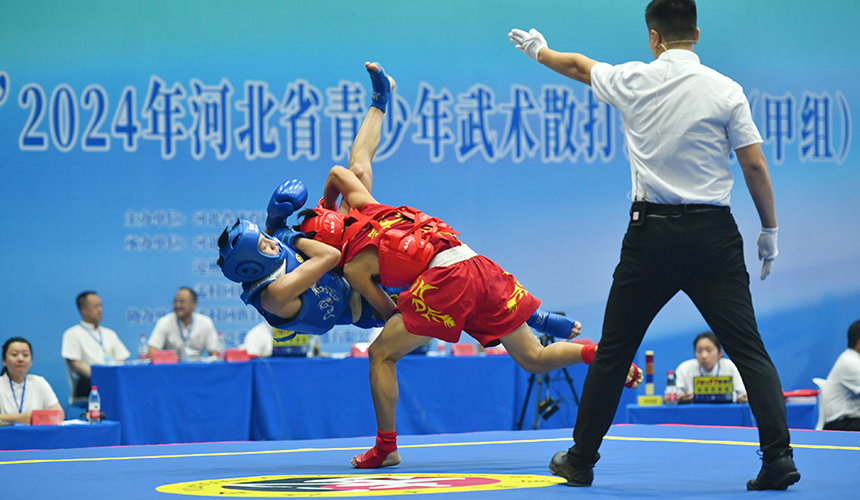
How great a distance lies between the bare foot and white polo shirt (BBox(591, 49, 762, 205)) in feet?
4.53

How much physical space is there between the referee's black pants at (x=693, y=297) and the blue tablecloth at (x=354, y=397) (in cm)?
356

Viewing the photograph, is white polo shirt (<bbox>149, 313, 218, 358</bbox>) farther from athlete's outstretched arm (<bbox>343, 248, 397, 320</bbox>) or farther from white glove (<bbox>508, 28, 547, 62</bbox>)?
white glove (<bbox>508, 28, 547, 62</bbox>)

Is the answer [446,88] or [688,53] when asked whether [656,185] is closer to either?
[688,53]

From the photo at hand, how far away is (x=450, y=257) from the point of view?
11.8ft

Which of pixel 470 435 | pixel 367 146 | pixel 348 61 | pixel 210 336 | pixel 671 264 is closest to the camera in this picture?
pixel 671 264

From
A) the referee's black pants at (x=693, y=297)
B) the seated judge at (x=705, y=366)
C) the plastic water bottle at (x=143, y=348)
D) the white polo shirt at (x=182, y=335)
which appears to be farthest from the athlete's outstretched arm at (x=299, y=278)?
the white polo shirt at (x=182, y=335)

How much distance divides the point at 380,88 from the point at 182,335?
12.4 ft

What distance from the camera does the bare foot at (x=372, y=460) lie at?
137 inches

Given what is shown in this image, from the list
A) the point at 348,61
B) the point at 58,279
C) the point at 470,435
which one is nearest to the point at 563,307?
the point at 348,61

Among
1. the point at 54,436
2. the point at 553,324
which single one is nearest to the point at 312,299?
the point at 553,324

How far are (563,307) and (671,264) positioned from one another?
5619 millimetres

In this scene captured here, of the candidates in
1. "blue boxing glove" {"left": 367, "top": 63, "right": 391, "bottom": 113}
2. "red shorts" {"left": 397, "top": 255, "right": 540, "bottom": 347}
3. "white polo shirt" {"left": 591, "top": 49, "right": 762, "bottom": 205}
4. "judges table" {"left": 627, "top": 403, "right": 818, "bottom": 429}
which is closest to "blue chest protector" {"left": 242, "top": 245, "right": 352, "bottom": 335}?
"red shorts" {"left": 397, "top": 255, "right": 540, "bottom": 347}

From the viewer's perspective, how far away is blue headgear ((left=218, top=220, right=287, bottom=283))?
11.0 feet

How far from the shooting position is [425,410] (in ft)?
21.0
